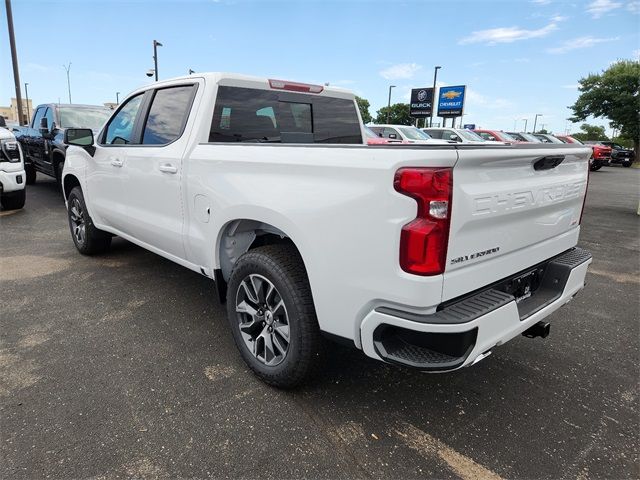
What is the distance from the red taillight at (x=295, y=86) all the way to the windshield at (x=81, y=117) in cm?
665

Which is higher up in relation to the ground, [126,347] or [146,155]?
[146,155]

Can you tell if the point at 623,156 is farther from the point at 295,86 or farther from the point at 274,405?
the point at 274,405

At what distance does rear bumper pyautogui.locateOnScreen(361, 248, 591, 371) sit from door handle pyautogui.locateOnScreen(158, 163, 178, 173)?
6.27 feet

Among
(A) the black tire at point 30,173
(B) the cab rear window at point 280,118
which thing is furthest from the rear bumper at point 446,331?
(A) the black tire at point 30,173

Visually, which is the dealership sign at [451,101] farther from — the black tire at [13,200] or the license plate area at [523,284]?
the license plate area at [523,284]

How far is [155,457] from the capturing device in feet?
7.09

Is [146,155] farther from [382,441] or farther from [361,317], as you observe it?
[382,441]

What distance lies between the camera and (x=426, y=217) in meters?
1.87

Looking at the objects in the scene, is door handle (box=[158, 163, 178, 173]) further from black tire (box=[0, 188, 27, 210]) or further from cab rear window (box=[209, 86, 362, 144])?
black tire (box=[0, 188, 27, 210])

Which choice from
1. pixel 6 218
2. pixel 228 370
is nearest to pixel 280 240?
pixel 228 370

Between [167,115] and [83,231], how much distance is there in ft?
7.86

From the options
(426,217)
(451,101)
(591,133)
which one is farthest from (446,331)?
(591,133)

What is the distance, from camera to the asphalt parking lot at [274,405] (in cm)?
215

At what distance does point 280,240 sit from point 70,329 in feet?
6.13
